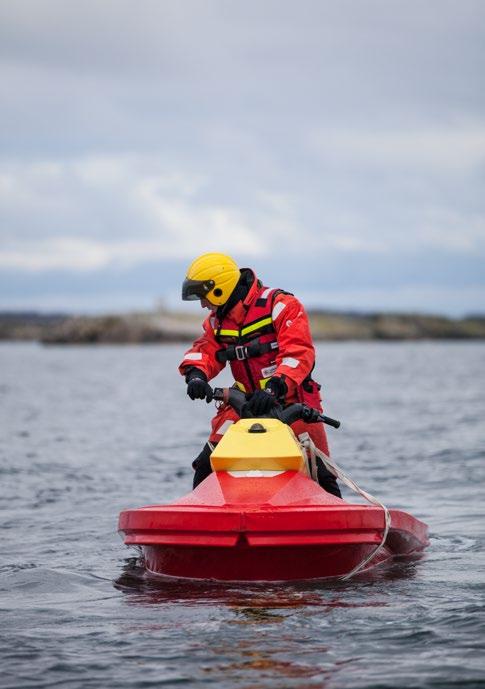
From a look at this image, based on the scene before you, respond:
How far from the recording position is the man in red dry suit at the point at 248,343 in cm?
894

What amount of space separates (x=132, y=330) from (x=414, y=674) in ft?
475

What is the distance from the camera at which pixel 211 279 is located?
9.09 m

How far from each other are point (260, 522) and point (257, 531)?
0.20 feet

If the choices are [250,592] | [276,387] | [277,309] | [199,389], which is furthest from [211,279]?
[250,592]

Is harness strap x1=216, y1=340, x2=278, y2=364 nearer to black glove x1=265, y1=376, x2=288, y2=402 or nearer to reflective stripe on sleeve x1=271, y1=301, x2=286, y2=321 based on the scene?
reflective stripe on sleeve x1=271, y1=301, x2=286, y2=321

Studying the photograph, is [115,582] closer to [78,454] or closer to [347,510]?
[347,510]

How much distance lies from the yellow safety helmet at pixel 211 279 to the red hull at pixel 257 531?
52.3 inches

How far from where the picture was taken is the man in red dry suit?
29.3 feet

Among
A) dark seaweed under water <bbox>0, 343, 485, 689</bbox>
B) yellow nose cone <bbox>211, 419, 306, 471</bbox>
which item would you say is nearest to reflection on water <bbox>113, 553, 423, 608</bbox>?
dark seaweed under water <bbox>0, 343, 485, 689</bbox>

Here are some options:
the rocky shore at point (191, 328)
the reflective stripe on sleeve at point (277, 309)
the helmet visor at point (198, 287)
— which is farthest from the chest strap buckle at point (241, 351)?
the rocky shore at point (191, 328)

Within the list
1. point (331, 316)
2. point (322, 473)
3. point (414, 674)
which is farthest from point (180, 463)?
point (331, 316)

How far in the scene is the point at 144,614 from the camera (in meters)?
7.86

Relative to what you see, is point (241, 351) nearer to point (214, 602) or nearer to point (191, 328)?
point (214, 602)

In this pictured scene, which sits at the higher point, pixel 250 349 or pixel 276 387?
pixel 250 349
